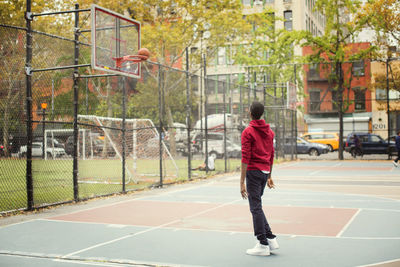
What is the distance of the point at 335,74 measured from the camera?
32.7 m

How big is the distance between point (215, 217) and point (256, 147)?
134 inches

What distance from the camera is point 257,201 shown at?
6422mm

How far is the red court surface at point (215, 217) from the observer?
333 inches

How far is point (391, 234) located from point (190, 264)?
11.2 feet

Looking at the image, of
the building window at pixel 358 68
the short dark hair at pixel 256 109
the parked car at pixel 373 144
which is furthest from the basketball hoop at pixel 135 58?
the parked car at pixel 373 144

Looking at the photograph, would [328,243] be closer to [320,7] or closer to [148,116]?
[148,116]

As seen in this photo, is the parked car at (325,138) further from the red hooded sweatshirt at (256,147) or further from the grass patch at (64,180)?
the red hooded sweatshirt at (256,147)

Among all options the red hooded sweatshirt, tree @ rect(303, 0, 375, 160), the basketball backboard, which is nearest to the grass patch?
the basketball backboard

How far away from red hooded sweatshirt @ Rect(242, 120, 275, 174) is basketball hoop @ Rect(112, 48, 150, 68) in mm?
5399

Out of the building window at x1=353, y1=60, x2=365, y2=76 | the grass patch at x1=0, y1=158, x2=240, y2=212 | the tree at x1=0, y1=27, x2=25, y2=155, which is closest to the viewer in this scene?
the tree at x1=0, y1=27, x2=25, y2=155

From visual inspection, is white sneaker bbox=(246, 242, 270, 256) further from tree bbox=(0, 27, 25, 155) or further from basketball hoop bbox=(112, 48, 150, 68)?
basketball hoop bbox=(112, 48, 150, 68)

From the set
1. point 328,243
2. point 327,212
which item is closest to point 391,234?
point 328,243

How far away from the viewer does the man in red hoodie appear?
641 centimetres

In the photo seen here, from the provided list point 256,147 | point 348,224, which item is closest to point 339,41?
point 348,224
